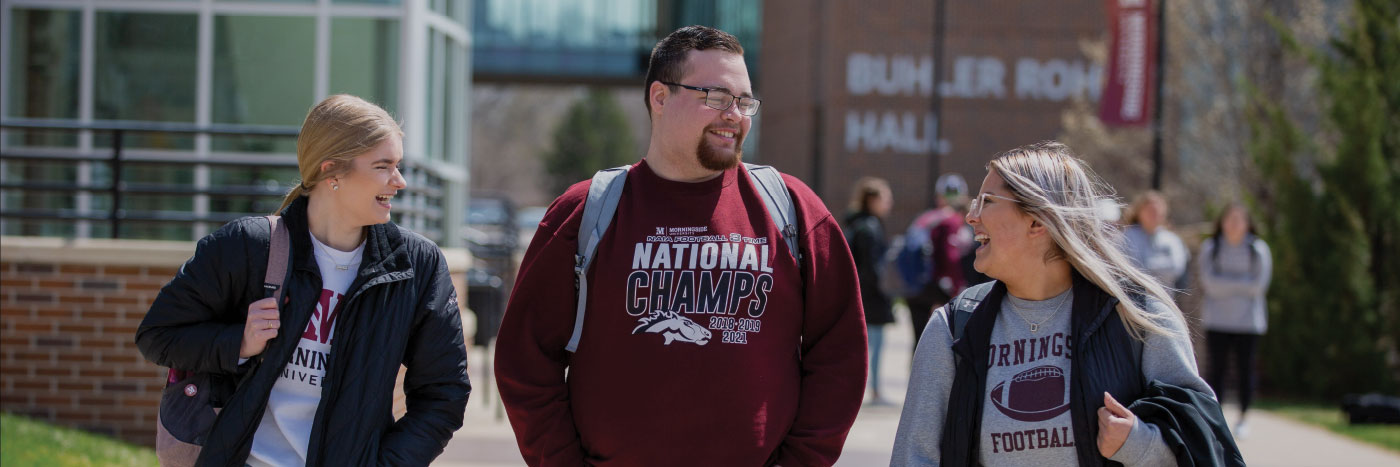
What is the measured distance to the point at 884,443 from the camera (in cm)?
906

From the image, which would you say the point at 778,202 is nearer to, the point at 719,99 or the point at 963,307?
the point at 719,99

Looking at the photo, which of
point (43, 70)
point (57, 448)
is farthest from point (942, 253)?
point (43, 70)

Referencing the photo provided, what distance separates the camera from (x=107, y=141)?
1098 centimetres

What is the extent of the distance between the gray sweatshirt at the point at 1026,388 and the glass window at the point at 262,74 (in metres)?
8.54

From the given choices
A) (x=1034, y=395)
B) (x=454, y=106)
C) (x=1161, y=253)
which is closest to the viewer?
(x=1034, y=395)

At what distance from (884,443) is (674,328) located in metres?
6.02

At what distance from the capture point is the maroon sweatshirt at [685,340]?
3.29 m

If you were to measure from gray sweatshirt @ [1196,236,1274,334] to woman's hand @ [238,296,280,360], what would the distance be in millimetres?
8217

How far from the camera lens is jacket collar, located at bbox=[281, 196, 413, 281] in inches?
127

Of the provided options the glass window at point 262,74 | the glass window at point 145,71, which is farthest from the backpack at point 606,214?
the glass window at point 145,71

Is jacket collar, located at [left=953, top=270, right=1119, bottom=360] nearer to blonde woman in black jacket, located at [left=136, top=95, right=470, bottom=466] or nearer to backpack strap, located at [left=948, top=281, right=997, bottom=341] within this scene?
backpack strap, located at [left=948, top=281, right=997, bottom=341]

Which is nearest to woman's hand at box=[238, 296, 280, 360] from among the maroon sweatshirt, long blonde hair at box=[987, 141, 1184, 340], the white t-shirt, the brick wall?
the white t-shirt

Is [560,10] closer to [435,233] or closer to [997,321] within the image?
[435,233]

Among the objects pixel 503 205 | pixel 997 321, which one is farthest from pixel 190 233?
pixel 997 321
